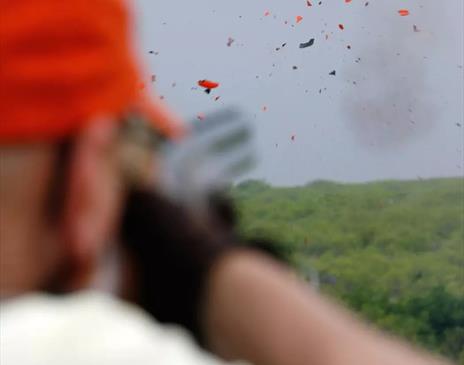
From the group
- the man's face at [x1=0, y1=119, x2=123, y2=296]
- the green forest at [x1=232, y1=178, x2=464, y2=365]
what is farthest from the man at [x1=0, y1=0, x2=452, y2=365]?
the green forest at [x1=232, y1=178, x2=464, y2=365]

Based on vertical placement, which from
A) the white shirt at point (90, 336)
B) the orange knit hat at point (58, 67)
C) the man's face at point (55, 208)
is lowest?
the white shirt at point (90, 336)

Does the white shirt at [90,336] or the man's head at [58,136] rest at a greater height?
the man's head at [58,136]

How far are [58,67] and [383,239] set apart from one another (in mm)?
1835

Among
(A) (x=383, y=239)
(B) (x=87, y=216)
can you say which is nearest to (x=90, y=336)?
(B) (x=87, y=216)

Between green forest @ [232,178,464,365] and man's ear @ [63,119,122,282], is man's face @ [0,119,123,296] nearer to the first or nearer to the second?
man's ear @ [63,119,122,282]

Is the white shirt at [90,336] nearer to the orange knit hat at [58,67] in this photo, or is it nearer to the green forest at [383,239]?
the orange knit hat at [58,67]

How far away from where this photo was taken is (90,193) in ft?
1.26

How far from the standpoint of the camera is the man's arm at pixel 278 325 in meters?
0.35

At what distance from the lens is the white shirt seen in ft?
1.10

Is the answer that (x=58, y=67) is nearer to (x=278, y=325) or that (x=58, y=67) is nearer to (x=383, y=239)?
(x=278, y=325)

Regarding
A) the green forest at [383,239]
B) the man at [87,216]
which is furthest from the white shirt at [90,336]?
the green forest at [383,239]

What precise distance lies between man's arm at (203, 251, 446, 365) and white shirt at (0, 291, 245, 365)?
0.03 meters

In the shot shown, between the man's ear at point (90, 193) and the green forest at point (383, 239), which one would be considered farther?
the green forest at point (383, 239)

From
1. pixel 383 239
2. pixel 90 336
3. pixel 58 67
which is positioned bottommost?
pixel 90 336
